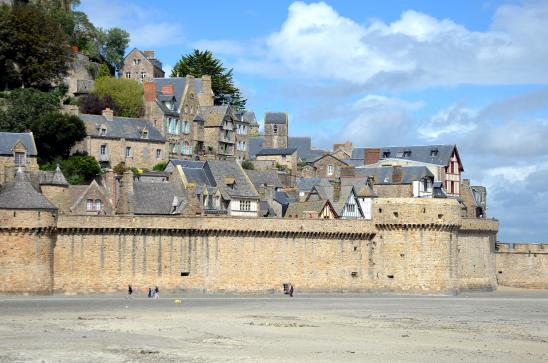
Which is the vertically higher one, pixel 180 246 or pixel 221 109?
pixel 221 109

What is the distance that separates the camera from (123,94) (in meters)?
79.6

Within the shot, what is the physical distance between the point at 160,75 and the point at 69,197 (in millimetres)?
33517

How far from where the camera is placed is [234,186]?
222ft

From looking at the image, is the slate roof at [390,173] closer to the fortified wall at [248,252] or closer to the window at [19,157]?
the fortified wall at [248,252]

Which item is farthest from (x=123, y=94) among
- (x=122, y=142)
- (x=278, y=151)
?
(x=278, y=151)

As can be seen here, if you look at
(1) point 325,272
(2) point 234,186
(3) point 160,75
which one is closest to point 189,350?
(1) point 325,272

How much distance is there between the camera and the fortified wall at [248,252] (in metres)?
51.8

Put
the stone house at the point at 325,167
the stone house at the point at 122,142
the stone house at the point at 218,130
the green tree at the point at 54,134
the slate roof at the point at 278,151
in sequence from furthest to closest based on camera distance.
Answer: the slate roof at the point at 278,151 → the stone house at the point at 325,167 → the stone house at the point at 218,130 → the stone house at the point at 122,142 → the green tree at the point at 54,134

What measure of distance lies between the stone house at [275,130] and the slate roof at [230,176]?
25557mm

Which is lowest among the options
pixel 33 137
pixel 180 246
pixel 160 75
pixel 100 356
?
pixel 100 356

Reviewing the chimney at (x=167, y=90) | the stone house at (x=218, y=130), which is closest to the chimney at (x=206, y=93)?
the stone house at (x=218, y=130)

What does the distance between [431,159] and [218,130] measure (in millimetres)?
14938

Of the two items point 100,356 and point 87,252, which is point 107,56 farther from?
point 100,356

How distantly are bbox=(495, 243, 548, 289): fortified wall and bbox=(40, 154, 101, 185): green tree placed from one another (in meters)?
23.8
